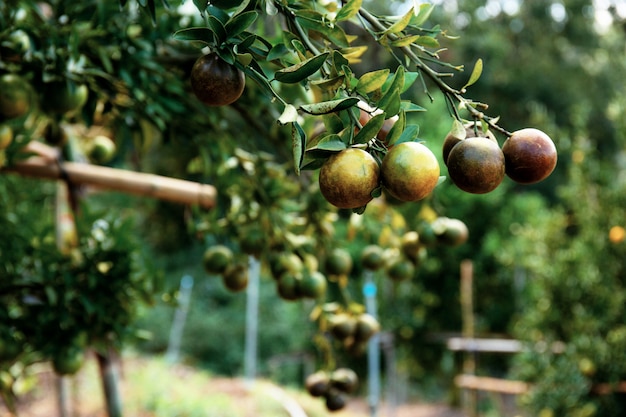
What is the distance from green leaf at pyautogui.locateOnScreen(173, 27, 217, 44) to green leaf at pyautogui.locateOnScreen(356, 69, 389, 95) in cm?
22

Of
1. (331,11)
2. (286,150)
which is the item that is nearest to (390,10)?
(286,150)

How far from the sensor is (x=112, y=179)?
2.26 meters

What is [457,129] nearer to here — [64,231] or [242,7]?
[242,7]

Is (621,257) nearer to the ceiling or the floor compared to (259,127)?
nearer to the floor

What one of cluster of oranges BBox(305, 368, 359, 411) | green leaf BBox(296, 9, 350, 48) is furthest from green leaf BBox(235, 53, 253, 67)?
cluster of oranges BBox(305, 368, 359, 411)

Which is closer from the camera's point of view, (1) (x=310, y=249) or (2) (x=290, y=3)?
(2) (x=290, y=3)

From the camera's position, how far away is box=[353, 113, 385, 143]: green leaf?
78 cm

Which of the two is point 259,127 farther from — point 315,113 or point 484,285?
point 484,285

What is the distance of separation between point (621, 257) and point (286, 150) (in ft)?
10.2

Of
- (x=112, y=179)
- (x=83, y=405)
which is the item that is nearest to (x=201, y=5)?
(x=112, y=179)

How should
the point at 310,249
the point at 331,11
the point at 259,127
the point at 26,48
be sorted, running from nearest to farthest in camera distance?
1. the point at 331,11
2. the point at 26,48
3. the point at 259,127
4. the point at 310,249

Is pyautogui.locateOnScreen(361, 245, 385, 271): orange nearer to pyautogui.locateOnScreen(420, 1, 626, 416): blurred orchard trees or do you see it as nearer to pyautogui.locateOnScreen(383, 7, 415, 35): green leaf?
pyautogui.locateOnScreen(383, 7, 415, 35): green leaf

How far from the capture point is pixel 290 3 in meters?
0.93

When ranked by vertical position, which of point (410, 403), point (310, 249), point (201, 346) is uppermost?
point (310, 249)
